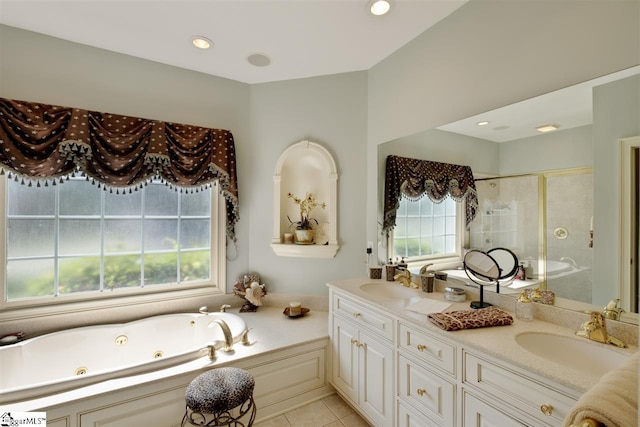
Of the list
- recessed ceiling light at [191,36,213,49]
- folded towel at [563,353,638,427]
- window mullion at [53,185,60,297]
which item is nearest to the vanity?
folded towel at [563,353,638,427]

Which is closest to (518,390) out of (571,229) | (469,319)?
(469,319)

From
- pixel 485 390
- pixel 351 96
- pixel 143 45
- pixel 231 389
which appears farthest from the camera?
pixel 351 96

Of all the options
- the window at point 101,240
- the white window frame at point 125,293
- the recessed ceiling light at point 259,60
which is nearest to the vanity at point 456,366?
the white window frame at point 125,293

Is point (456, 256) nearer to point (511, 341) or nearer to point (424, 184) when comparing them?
point (424, 184)

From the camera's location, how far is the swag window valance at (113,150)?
196cm

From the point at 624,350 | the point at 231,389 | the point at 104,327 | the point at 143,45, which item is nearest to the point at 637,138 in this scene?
the point at 624,350

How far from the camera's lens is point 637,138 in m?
1.11

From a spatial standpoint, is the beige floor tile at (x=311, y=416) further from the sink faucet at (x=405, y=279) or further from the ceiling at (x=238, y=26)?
the ceiling at (x=238, y=26)

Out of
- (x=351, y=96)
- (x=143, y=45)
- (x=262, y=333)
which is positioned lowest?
(x=262, y=333)

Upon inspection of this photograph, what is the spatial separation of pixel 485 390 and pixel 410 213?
127cm

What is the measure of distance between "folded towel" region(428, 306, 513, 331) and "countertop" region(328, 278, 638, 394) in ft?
Answer: 0.06

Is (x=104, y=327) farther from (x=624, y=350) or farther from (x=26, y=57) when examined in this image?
(x=624, y=350)

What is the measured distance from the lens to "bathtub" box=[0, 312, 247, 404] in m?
1.60

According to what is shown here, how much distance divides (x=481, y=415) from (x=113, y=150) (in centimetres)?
291
